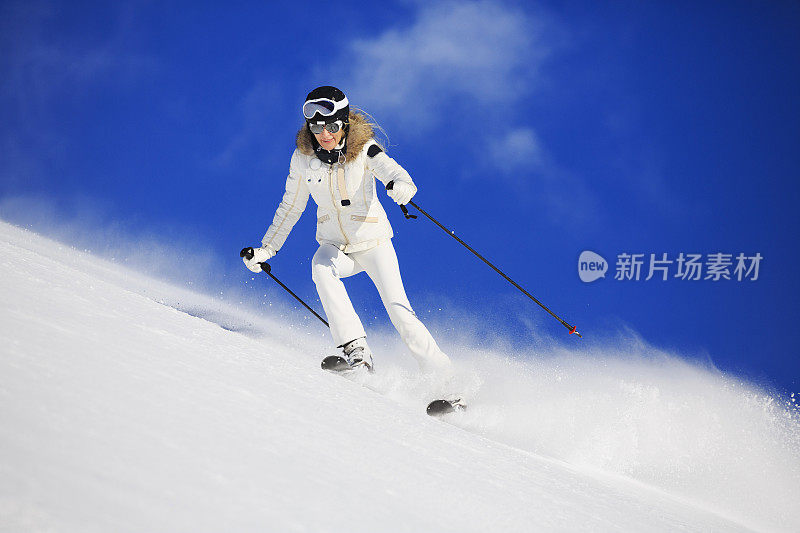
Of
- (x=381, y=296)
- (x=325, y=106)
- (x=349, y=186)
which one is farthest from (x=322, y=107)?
(x=381, y=296)

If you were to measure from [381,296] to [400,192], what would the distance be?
662 millimetres

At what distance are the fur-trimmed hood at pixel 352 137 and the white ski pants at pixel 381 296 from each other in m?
0.56

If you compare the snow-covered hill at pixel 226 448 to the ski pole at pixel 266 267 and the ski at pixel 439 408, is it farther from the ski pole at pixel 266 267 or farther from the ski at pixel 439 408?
the ski pole at pixel 266 267

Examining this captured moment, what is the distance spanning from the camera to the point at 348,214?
11.4 feet

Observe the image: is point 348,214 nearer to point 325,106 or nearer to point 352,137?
point 352,137

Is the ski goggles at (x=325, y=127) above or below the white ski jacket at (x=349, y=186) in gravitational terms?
above

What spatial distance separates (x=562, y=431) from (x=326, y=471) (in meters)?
2.55

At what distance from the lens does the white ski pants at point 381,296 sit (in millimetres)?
3379

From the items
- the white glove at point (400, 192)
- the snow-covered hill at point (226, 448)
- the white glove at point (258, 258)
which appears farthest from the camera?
the white glove at point (258, 258)

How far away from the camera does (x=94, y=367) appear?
1.43m

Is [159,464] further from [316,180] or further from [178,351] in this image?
[316,180]

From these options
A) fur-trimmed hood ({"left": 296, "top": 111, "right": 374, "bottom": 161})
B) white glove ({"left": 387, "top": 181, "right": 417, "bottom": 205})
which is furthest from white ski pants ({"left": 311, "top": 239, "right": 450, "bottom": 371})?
fur-trimmed hood ({"left": 296, "top": 111, "right": 374, "bottom": 161})

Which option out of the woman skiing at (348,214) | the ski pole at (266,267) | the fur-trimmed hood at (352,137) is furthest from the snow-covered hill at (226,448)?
the fur-trimmed hood at (352,137)

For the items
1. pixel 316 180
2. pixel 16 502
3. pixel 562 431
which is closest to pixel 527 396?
pixel 562 431
